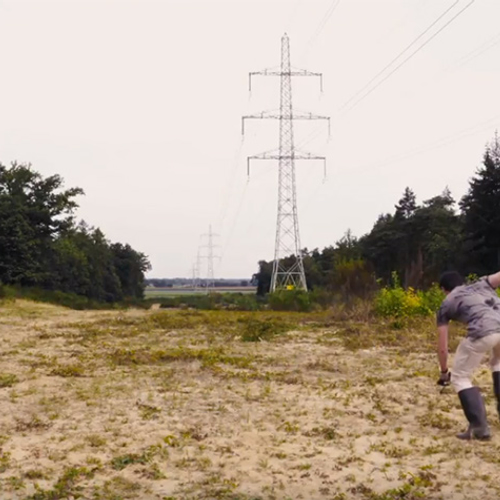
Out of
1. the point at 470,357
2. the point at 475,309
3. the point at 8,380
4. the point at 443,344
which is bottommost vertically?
the point at 8,380

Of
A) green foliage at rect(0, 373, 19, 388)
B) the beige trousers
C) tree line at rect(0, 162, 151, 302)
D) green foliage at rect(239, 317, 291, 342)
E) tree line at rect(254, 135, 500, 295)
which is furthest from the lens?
tree line at rect(0, 162, 151, 302)

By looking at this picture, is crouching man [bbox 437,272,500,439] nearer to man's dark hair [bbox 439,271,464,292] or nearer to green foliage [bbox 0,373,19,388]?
man's dark hair [bbox 439,271,464,292]

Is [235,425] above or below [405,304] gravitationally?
below

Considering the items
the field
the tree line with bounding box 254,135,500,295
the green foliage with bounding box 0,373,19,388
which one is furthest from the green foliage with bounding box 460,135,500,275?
the green foliage with bounding box 0,373,19,388

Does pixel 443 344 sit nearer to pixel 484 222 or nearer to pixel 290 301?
pixel 290 301

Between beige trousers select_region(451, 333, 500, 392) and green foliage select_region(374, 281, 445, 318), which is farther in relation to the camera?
green foliage select_region(374, 281, 445, 318)

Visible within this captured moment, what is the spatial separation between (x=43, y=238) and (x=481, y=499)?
40.5m

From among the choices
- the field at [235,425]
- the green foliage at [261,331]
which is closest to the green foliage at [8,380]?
the field at [235,425]

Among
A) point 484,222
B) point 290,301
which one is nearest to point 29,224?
point 290,301

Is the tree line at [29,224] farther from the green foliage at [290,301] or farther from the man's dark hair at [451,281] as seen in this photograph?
the man's dark hair at [451,281]

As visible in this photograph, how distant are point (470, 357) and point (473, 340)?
0.16 metres

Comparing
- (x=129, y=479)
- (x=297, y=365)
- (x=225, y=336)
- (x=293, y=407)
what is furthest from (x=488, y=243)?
(x=129, y=479)

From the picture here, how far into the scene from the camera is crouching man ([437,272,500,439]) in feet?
Answer: 20.6

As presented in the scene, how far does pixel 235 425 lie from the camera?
279 inches
